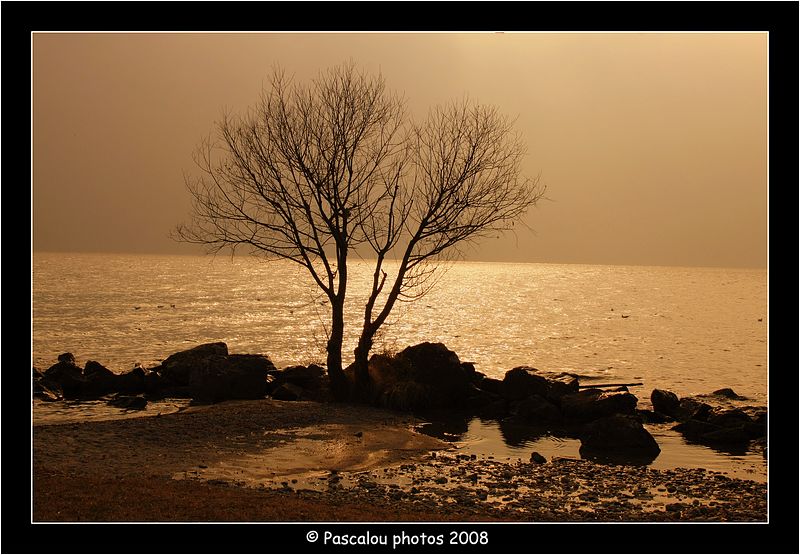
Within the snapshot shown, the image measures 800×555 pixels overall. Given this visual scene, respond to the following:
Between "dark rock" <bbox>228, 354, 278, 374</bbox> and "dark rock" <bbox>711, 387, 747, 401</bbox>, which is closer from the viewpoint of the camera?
"dark rock" <bbox>228, 354, 278, 374</bbox>

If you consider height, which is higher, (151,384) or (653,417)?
(151,384)

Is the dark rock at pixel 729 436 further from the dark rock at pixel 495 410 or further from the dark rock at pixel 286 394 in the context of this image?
the dark rock at pixel 286 394

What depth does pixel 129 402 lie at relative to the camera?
94.7ft

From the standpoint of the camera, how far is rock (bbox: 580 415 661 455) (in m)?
21.3

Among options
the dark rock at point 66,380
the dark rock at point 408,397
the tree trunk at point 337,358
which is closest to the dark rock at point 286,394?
the tree trunk at point 337,358

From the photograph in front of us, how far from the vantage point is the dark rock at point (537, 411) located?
25.9 metres

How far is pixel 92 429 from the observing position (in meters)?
20.6

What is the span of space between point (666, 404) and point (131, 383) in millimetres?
22398

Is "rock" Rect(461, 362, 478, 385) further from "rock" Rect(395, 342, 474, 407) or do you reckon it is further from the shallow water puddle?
the shallow water puddle

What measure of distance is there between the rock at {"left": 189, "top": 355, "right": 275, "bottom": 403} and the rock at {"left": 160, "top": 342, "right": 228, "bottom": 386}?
2268 mm

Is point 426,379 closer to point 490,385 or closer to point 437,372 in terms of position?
point 437,372

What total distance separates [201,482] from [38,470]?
332 cm

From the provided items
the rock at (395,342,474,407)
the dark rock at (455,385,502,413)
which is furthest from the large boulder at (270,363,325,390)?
the dark rock at (455,385,502,413)

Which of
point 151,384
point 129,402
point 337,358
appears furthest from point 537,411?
point 151,384
